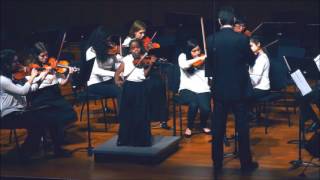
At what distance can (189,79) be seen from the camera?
6406 millimetres

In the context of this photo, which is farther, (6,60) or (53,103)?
(53,103)

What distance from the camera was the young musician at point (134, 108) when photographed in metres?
5.48

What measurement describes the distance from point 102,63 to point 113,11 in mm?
5085

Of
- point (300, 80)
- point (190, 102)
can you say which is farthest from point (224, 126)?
point (190, 102)

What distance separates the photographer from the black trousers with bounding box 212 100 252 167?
16.4ft

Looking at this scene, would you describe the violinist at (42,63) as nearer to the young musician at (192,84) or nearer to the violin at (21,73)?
the violin at (21,73)

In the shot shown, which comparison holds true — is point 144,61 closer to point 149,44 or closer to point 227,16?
point 149,44

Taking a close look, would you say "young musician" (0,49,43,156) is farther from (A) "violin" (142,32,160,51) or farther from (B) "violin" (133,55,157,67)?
(A) "violin" (142,32,160,51)

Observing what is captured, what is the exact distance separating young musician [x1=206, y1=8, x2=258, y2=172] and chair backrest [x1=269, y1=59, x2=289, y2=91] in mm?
1604

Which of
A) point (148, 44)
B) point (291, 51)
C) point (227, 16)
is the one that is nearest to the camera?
point (227, 16)

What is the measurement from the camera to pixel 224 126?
507 centimetres

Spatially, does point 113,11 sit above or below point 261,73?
above

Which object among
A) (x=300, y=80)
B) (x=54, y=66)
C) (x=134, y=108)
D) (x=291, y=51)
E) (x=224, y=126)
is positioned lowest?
(x=224, y=126)

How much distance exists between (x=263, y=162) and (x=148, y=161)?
3.42 ft
